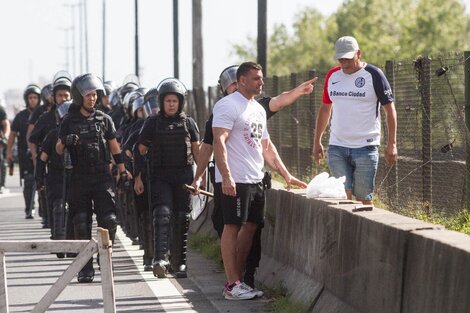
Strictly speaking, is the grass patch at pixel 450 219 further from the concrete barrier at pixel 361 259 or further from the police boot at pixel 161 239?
the police boot at pixel 161 239

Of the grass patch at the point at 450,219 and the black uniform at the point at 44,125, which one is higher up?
the black uniform at the point at 44,125

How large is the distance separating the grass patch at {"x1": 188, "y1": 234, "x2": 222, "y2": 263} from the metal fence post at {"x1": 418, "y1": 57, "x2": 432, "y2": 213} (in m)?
2.19

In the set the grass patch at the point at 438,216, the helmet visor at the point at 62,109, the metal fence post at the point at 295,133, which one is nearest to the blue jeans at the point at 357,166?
the grass patch at the point at 438,216

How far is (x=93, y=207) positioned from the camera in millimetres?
15117

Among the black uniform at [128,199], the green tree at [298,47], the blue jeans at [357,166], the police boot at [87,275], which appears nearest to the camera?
the blue jeans at [357,166]

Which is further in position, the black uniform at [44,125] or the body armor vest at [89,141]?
the black uniform at [44,125]

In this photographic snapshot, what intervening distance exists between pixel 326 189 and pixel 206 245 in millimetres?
5255

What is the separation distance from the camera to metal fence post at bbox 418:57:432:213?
14383 mm

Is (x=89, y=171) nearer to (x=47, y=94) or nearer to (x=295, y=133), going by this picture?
(x=47, y=94)

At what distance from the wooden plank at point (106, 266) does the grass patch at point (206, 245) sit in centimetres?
630

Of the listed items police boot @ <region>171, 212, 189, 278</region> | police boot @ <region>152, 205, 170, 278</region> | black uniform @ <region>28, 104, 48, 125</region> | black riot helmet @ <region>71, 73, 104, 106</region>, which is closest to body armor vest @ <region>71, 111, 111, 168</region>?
black riot helmet @ <region>71, 73, 104, 106</region>

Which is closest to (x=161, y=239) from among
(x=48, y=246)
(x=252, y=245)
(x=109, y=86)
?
(x=252, y=245)

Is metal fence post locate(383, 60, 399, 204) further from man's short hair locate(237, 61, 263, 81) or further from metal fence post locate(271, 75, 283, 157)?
metal fence post locate(271, 75, 283, 157)

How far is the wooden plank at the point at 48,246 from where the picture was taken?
8836 mm
